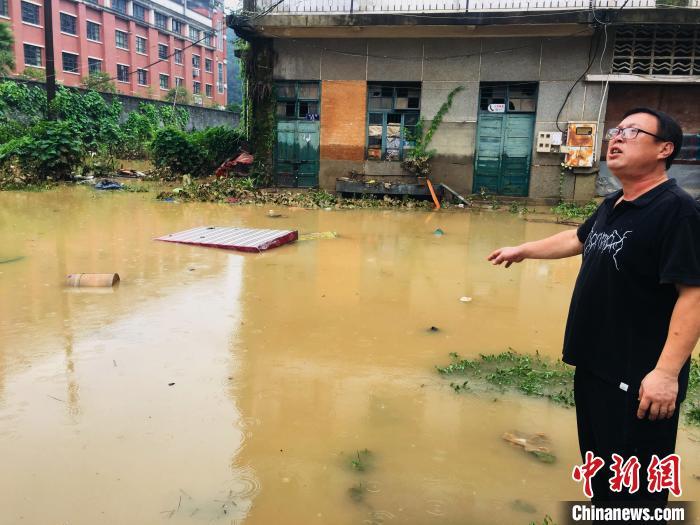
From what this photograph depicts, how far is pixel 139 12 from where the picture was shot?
41.5 metres

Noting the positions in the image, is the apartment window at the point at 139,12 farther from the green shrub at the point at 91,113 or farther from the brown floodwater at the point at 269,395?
the brown floodwater at the point at 269,395

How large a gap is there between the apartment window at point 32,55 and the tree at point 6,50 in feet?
11.0

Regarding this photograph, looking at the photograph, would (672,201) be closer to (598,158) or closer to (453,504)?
(453,504)

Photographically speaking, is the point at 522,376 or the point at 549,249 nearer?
the point at 549,249

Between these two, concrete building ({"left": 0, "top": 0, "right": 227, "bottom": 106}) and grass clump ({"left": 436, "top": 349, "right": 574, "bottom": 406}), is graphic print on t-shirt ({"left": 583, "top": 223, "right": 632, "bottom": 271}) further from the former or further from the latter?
concrete building ({"left": 0, "top": 0, "right": 227, "bottom": 106})

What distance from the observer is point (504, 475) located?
9.43ft

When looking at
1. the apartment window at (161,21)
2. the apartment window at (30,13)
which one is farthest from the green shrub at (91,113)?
the apartment window at (161,21)

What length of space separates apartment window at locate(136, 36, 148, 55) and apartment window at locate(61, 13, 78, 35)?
5.59 metres

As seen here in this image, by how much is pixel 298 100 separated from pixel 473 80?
442 centimetres

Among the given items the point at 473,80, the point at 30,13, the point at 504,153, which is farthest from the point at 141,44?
the point at 504,153

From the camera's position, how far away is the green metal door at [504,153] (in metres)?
14.5

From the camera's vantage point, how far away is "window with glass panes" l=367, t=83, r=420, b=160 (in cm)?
1484

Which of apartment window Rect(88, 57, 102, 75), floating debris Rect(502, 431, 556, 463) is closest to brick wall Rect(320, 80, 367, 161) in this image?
floating debris Rect(502, 431, 556, 463)

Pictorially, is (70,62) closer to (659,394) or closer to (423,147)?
(423,147)
